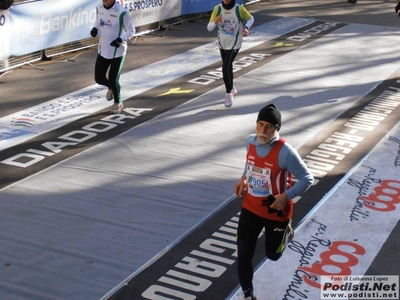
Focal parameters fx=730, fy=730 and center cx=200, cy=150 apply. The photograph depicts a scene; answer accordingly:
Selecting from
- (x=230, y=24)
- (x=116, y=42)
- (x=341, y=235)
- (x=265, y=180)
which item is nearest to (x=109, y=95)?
(x=116, y=42)

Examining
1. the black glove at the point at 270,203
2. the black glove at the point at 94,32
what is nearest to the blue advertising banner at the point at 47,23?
the black glove at the point at 94,32

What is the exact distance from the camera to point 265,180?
18.7ft

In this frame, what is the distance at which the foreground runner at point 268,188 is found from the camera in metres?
5.64

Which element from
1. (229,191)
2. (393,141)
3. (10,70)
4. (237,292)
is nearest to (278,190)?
(237,292)

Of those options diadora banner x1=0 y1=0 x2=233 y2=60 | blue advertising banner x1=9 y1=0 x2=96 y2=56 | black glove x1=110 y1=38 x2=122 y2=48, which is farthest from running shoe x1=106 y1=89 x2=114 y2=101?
blue advertising banner x1=9 y1=0 x2=96 y2=56

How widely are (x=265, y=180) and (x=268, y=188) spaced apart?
0.07 m

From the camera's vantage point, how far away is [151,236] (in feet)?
24.3

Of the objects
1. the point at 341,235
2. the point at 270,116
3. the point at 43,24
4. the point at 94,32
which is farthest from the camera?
the point at 43,24

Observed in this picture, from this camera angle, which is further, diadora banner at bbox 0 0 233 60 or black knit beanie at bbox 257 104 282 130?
diadora banner at bbox 0 0 233 60

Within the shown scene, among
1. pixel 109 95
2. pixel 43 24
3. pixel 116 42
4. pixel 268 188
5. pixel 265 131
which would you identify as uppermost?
pixel 265 131

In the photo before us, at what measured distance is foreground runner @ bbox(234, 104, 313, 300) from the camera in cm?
564

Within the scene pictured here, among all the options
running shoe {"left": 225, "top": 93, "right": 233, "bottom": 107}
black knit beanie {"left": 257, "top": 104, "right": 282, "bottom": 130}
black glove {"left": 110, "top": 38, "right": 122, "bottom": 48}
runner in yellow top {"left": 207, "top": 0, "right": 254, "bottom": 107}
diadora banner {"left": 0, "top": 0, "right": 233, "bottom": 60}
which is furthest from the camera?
diadora banner {"left": 0, "top": 0, "right": 233, "bottom": 60}

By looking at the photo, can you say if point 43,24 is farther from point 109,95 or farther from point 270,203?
point 270,203

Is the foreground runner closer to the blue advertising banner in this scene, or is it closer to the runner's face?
the runner's face
